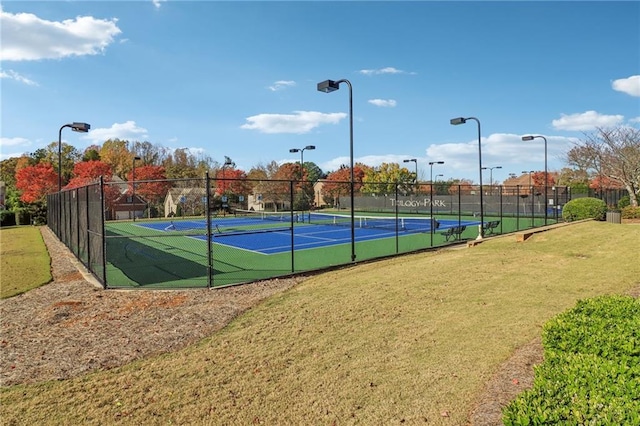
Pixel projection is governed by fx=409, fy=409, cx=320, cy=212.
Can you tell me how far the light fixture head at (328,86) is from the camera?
40.1 feet

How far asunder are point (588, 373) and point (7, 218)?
49334 mm

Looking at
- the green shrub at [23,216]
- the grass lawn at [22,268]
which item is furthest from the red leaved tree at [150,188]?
the grass lawn at [22,268]

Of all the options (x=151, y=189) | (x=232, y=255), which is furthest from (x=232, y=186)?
(x=232, y=255)

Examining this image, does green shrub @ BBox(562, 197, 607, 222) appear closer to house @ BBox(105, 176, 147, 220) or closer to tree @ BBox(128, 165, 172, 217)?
tree @ BBox(128, 165, 172, 217)

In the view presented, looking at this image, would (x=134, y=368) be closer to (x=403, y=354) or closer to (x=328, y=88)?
(x=403, y=354)

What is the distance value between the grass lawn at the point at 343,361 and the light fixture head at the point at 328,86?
601 cm

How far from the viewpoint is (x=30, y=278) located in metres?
12.2

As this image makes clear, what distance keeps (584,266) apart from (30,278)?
1555 cm

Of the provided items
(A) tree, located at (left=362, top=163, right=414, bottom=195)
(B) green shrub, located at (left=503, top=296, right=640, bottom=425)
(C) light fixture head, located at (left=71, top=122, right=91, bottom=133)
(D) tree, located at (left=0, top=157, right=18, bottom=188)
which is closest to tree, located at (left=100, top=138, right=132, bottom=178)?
(D) tree, located at (left=0, top=157, right=18, bottom=188)

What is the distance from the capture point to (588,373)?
9.85 feet

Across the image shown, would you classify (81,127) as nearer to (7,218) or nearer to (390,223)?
(390,223)

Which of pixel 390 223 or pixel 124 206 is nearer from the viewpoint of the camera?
pixel 390 223

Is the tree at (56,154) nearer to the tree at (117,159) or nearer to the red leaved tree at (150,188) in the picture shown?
the tree at (117,159)

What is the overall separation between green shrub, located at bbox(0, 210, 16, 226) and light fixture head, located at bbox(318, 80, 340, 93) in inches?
1602
